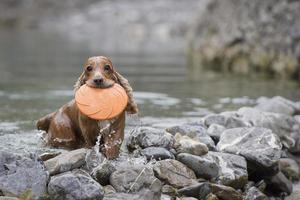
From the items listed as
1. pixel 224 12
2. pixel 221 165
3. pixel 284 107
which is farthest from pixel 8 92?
pixel 224 12

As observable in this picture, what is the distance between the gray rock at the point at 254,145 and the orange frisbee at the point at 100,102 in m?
1.74

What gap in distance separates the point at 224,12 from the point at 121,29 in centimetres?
2415

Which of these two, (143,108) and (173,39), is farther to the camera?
(173,39)

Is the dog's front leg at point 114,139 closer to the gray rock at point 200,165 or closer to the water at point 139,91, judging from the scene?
the gray rock at point 200,165

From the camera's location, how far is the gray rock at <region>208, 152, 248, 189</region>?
25.5ft

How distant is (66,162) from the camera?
6938mm

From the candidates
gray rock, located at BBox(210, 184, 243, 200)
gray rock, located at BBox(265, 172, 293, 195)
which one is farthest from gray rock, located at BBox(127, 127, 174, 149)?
gray rock, located at BBox(265, 172, 293, 195)

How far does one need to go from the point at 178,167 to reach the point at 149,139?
2.05 feet

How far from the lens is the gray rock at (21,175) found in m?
6.58

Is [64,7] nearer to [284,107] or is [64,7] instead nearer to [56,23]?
[56,23]

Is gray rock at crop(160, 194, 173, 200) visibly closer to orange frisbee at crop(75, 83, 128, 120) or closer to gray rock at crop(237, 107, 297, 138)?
orange frisbee at crop(75, 83, 128, 120)

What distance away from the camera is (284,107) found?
10.8m

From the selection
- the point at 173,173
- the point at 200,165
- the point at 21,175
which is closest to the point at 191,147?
the point at 200,165

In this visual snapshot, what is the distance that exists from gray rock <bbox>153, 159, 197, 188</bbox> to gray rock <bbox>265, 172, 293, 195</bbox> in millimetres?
1339
